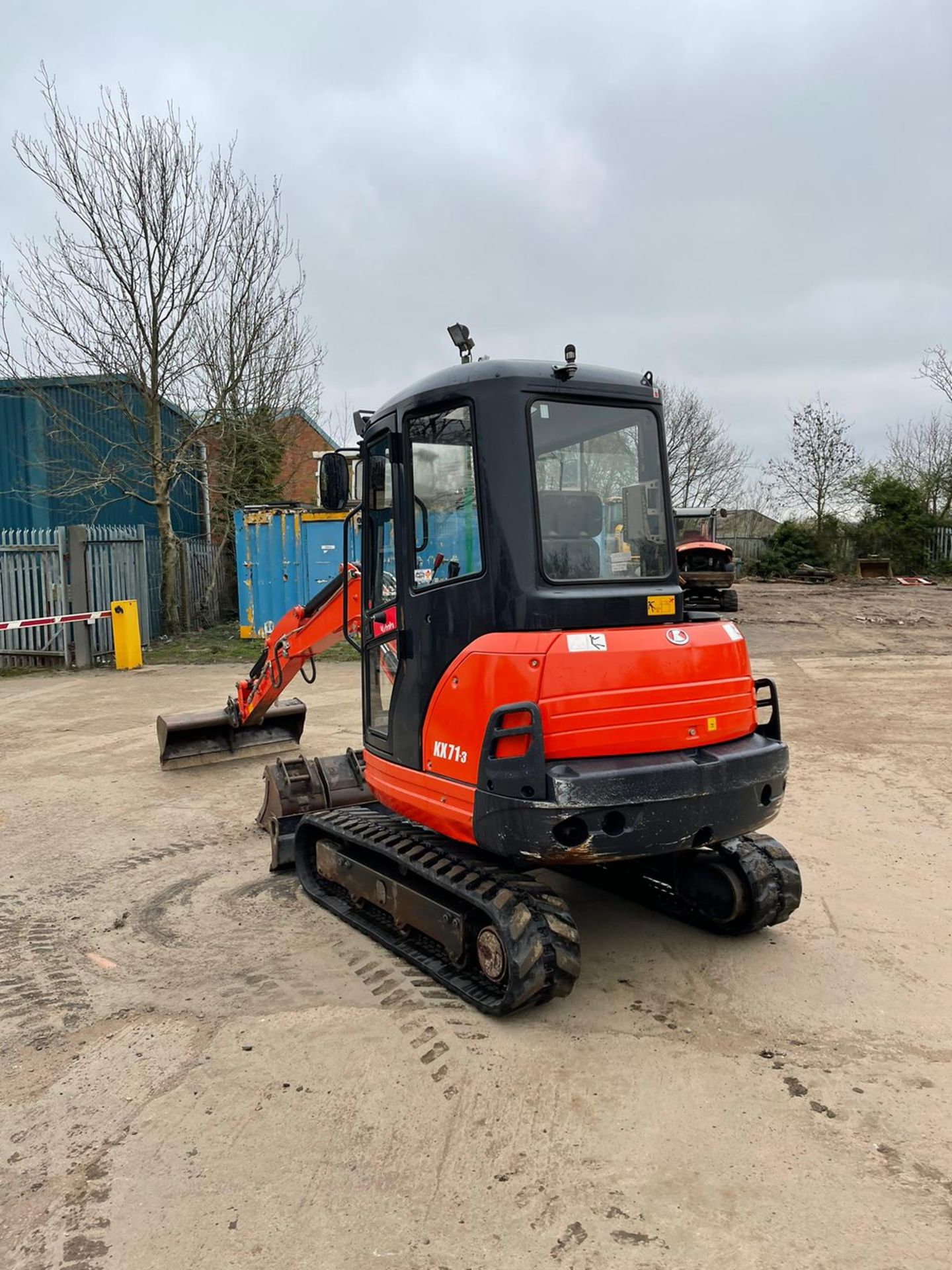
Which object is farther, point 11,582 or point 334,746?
point 11,582

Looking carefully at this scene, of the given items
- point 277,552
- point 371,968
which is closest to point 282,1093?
point 371,968

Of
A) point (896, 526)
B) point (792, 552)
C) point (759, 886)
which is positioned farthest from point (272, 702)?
point (896, 526)

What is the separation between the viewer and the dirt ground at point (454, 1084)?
254 centimetres

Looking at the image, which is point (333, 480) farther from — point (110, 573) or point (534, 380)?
point (110, 573)

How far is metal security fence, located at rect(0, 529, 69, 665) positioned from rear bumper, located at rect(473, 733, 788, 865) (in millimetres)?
12234

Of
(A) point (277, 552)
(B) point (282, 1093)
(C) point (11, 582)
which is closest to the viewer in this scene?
(B) point (282, 1093)

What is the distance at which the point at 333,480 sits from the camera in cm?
436

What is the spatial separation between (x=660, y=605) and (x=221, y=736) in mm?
5331

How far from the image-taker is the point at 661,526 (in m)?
4.09

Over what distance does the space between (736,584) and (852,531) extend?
582 cm

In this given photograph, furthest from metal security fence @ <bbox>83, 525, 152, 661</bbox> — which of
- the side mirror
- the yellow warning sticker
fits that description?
the yellow warning sticker

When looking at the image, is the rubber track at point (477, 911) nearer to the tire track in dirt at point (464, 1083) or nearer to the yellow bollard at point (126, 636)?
the tire track in dirt at point (464, 1083)

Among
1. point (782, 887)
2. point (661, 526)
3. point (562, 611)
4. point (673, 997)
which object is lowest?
point (673, 997)

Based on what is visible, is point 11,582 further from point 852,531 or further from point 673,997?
point 852,531
